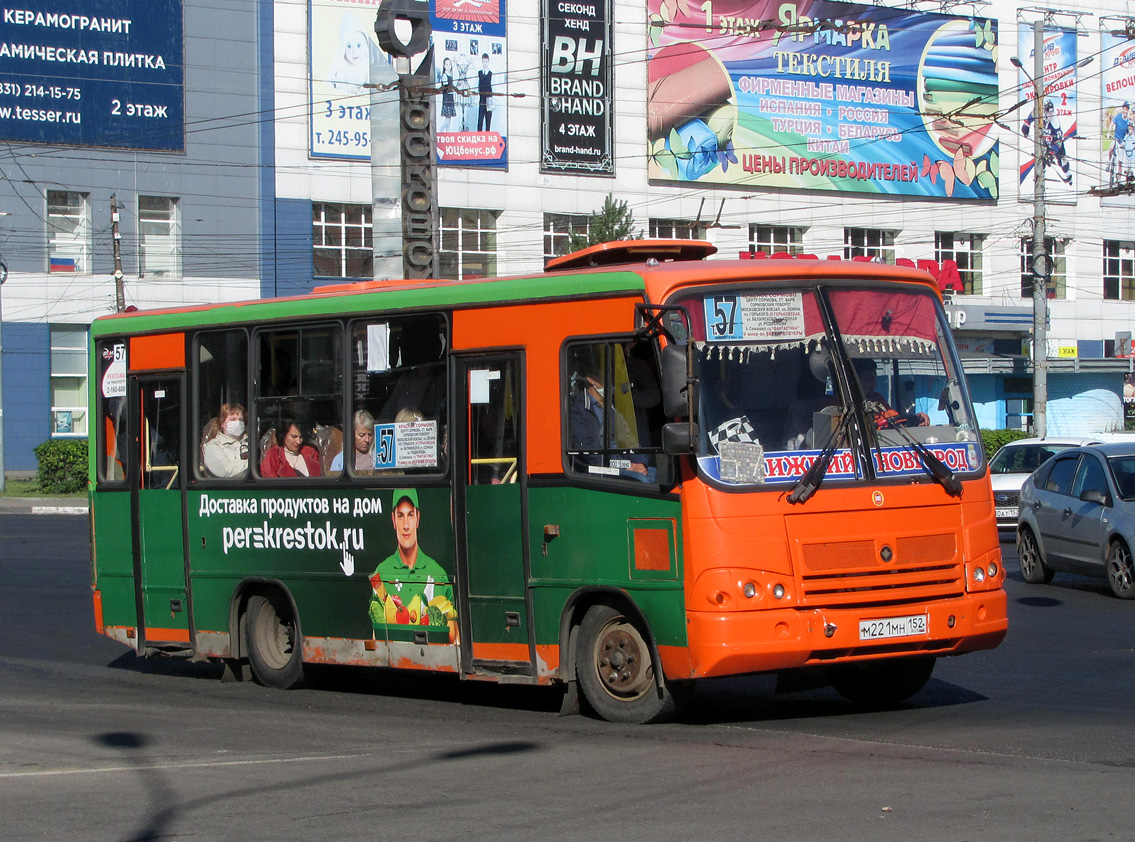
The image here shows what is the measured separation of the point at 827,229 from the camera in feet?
185

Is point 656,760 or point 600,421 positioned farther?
point 600,421

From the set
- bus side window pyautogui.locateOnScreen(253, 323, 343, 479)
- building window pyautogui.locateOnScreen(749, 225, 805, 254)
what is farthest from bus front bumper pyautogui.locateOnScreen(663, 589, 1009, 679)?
building window pyautogui.locateOnScreen(749, 225, 805, 254)

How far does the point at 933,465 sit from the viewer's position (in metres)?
9.22

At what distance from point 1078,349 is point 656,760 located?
56.6m

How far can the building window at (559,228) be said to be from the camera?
170 feet

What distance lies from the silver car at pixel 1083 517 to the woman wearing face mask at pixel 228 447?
9550 mm

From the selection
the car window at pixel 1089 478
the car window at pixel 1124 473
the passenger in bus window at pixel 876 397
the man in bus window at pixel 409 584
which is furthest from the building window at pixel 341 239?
the passenger in bus window at pixel 876 397

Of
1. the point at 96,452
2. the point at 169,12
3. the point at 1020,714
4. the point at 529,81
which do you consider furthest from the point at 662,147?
the point at 1020,714

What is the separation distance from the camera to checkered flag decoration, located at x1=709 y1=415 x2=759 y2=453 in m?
8.84

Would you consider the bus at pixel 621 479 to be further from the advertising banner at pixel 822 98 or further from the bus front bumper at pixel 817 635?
the advertising banner at pixel 822 98

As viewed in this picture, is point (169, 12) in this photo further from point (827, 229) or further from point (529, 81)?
point (827, 229)

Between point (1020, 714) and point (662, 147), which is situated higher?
point (662, 147)

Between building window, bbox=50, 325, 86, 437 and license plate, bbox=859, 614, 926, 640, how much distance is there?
143ft

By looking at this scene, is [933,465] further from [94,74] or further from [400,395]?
[94,74]
